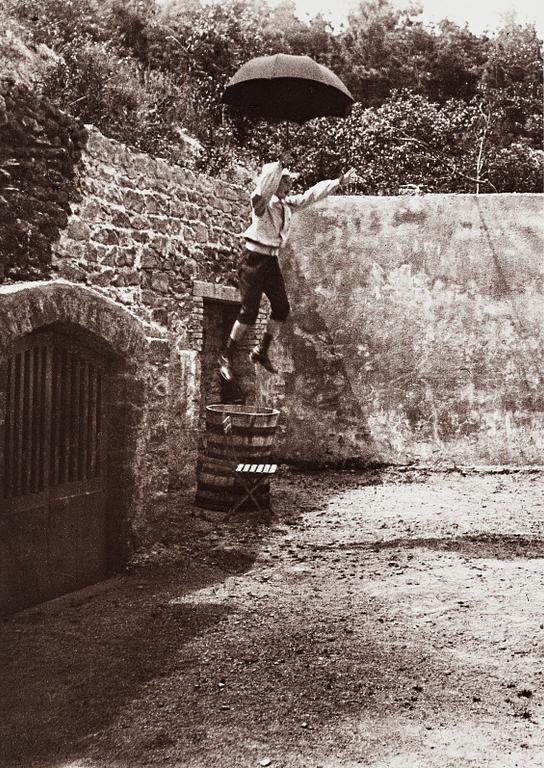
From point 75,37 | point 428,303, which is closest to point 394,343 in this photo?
point 428,303

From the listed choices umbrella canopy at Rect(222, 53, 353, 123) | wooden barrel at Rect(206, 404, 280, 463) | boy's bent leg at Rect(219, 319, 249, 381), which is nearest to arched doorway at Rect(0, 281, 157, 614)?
boy's bent leg at Rect(219, 319, 249, 381)

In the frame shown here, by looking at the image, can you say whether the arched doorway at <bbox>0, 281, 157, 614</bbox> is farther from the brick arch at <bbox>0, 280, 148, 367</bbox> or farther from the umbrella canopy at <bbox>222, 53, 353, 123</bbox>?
the umbrella canopy at <bbox>222, 53, 353, 123</bbox>

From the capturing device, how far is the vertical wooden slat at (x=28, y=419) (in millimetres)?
4844

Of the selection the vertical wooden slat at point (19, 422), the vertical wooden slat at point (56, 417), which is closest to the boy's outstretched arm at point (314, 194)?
the vertical wooden slat at point (56, 417)

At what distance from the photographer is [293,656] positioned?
428 centimetres

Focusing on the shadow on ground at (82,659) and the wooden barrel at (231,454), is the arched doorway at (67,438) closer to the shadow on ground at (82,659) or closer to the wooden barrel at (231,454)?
the shadow on ground at (82,659)

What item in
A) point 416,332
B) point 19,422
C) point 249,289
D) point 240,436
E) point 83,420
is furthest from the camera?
point 416,332

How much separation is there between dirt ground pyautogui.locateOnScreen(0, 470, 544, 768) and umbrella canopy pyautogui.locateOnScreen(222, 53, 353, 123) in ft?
11.7

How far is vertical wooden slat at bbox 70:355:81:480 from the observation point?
17.2ft

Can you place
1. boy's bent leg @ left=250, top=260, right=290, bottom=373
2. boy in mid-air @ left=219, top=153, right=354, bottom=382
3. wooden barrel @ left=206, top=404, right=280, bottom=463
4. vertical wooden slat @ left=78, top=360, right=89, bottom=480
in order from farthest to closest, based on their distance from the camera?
wooden barrel @ left=206, top=404, right=280, bottom=463 → boy's bent leg @ left=250, top=260, right=290, bottom=373 → boy in mid-air @ left=219, top=153, right=354, bottom=382 → vertical wooden slat @ left=78, top=360, right=89, bottom=480

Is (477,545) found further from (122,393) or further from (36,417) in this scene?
(36,417)

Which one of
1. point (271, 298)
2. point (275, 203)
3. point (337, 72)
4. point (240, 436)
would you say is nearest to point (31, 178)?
point (275, 203)

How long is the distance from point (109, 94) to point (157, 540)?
6676 mm

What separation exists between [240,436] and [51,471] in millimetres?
2322
